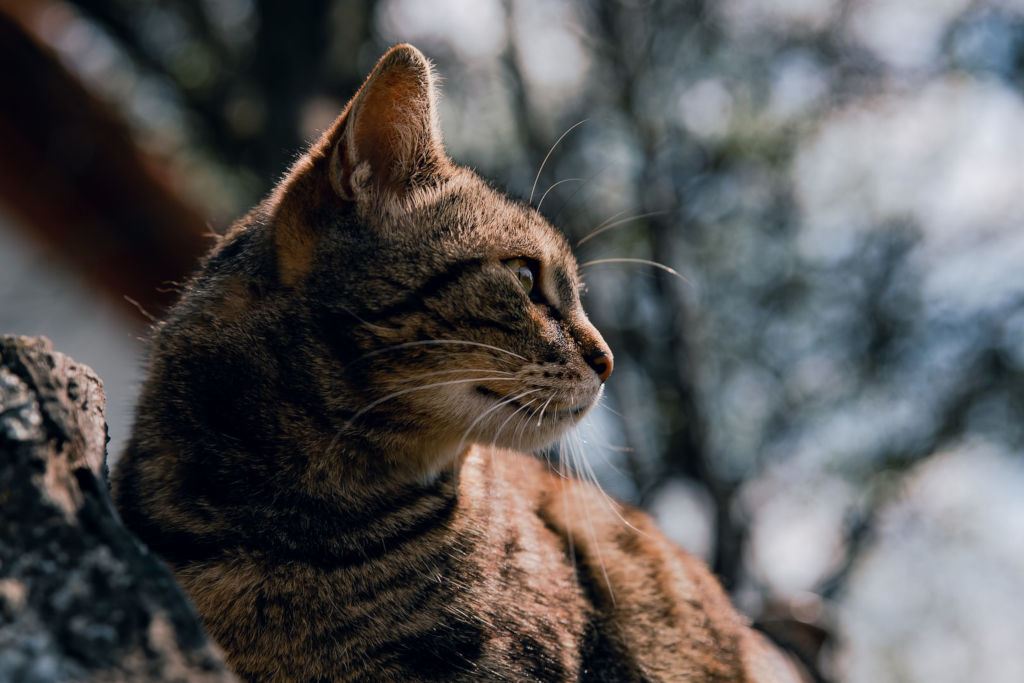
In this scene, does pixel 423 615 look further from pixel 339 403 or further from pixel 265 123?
pixel 265 123

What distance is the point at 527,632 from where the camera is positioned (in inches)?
68.9

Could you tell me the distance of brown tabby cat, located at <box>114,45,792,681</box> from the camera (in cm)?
155

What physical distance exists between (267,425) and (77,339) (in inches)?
216

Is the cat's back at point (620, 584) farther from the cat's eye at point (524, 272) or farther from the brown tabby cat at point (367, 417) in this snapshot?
the cat's eye at point (524, 272)

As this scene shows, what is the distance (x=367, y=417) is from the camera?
1.66m

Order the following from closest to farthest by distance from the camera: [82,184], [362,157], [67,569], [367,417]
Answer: [67,569], [367,417], [362,157], [82,184]

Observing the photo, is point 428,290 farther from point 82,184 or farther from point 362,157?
point 82,184

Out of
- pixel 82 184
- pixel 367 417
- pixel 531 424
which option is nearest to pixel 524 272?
pixel 531 424

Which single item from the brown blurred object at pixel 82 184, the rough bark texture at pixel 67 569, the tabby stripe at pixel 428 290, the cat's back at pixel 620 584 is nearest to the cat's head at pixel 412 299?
the tabby stripe at pixel 428 290

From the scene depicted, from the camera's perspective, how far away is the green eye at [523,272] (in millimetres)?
1840

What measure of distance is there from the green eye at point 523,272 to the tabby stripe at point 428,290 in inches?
3.5

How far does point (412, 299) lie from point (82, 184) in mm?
4837

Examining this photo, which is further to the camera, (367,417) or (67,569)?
(367,417)

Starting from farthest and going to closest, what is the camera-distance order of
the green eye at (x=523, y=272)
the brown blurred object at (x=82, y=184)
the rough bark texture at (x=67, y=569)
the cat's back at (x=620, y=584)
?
the brown blurred object at (x=82, y=184)
the cat's back at (x=620, y=584)
the green eye at (x=523, y=272)
the rough bark texture at (x=67, y=569)
